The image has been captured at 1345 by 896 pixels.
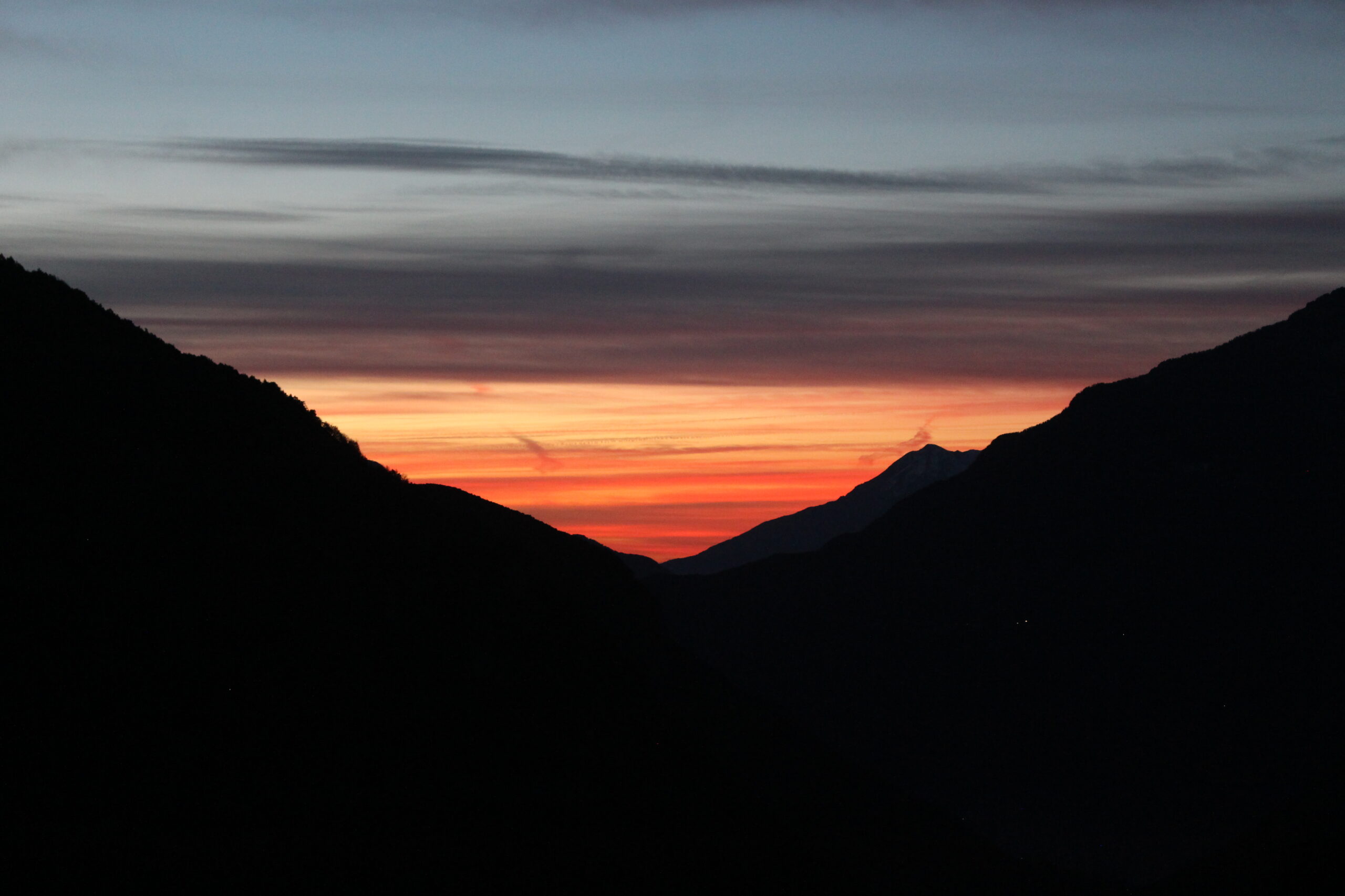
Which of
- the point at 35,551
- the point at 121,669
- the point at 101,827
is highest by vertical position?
the point at 35,551

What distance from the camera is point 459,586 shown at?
156ft

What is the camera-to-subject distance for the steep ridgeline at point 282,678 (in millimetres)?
29188

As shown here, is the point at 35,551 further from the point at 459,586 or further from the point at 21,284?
the point at 21,284

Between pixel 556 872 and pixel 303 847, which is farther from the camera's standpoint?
pixel 556 872

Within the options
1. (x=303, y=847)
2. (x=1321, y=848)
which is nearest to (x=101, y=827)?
(x=303, y=847)

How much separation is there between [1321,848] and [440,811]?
82.0 m

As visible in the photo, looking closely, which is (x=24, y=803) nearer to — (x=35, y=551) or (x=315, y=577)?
(x=35, y=551)

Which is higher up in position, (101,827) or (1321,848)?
(101,827)

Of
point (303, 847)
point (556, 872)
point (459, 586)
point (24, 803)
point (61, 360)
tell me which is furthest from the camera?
point (459, 586)

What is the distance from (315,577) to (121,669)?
9.28 m

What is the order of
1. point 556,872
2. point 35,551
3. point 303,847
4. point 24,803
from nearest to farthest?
1. point 24,803
2. point 303,847
3. point 35,551
4. point 556,872

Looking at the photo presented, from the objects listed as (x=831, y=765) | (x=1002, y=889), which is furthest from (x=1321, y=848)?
(x=831, y=765)

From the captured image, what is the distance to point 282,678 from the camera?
35.3m

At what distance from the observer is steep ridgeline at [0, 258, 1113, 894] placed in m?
29.2
